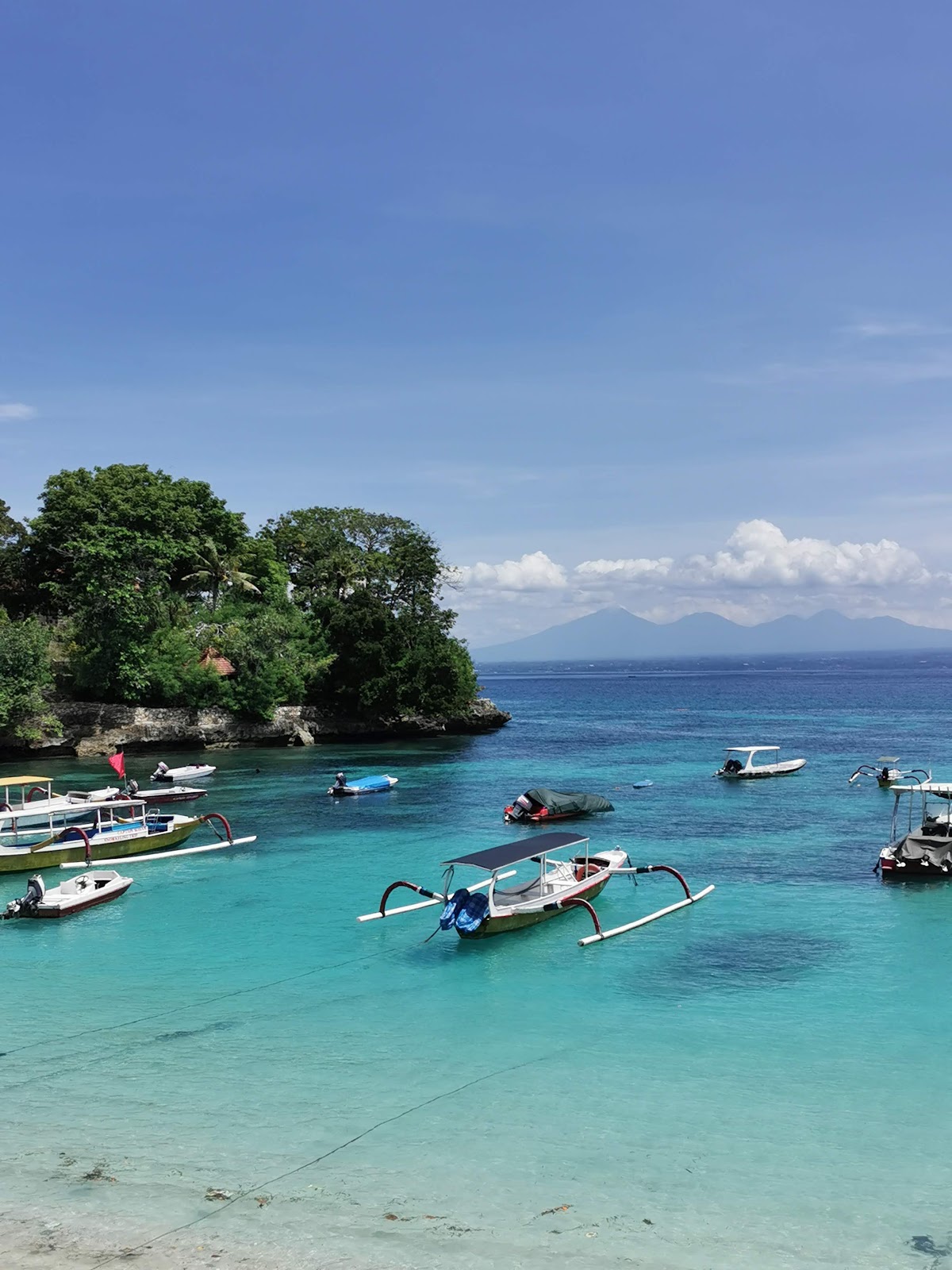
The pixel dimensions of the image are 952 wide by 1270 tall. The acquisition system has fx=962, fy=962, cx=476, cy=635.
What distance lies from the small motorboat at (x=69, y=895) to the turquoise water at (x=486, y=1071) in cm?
48

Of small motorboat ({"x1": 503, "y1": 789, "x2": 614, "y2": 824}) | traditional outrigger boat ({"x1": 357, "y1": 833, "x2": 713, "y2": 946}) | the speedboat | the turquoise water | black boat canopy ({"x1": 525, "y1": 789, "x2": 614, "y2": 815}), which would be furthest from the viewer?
the speedboat

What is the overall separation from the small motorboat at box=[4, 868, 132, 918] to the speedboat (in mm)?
20625

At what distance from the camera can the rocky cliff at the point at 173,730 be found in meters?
70.1

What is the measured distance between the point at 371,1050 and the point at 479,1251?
7.66 meters

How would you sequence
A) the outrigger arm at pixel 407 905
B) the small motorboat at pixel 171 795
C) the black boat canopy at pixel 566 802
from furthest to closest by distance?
the small motorboat at pixel 171 795
the black boat canopy at pixel 566 802
the outrigger arm at pixel 407 905

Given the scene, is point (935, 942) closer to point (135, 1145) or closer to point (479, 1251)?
point (479, 1251)

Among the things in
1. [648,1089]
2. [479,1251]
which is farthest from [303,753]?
[479,1251]

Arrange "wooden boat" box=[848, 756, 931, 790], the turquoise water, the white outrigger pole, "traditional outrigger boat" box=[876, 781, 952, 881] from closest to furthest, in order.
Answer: the turquoise water → the white outrigger pole → "traditional outrigger boat" box=[876, 781, 952, 881] → "wooden boat" box=[848, 756, 931, 790]

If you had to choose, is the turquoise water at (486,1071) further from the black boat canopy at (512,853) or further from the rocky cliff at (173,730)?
the rocky cliff at (173,730)

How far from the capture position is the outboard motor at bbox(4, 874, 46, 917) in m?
29.6

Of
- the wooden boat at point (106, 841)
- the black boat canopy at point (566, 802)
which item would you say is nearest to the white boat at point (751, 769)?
the black boat canopy at point (566, 802)

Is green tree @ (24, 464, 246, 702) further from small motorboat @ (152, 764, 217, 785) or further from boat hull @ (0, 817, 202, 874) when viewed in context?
boat hull @ (0, 817, 202, 874)

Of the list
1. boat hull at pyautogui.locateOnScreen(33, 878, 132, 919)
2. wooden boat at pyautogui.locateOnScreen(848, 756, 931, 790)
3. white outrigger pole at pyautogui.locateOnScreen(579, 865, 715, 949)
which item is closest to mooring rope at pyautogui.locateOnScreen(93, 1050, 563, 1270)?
white outrigger pole at pyautogui.locateOnScreen(579, 865, 715, 949)

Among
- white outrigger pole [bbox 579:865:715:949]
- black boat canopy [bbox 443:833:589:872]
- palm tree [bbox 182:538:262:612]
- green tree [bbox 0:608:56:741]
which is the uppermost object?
palm tree [bbox 182:538:262:612]
